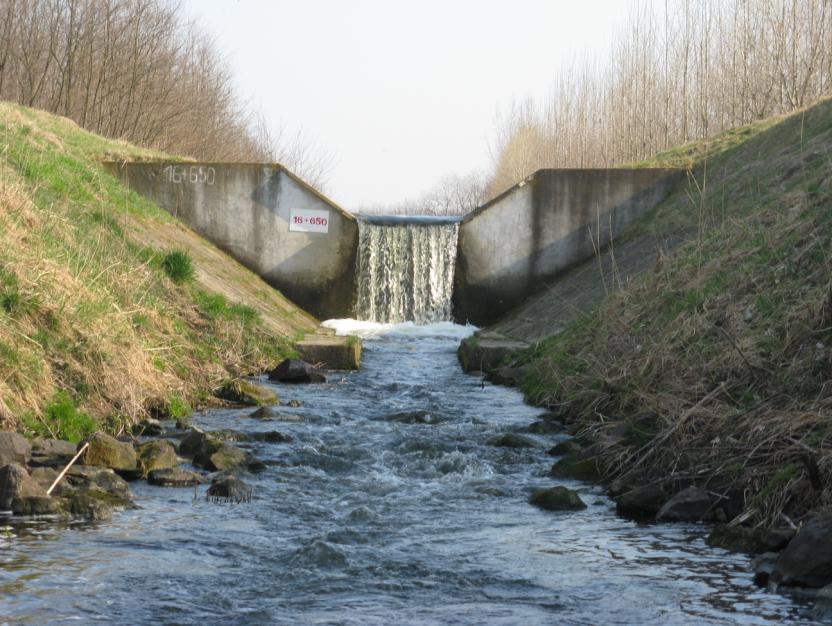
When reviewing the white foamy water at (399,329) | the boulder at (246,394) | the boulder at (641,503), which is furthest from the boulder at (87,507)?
the white foamy water at (399,329)

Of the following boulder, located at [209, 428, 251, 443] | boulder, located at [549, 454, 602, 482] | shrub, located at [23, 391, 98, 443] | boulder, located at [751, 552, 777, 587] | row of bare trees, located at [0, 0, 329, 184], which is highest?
row of bare trees, located at [0, 0, 329, 184]

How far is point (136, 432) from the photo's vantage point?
9672 millimetres

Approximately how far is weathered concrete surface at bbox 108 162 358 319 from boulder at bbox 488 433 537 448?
1153 centimetres

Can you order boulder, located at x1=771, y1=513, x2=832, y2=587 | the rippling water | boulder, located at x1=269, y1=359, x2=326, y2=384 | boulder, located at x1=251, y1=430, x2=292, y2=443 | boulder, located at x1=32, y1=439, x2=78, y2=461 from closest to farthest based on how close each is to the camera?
the rippling water < boulder, located at x1=771, y1=513, x2=832, y2=587 < boulder, located at x1=32, y1=439, x2=78, y2=461 < boulder, located at x1=251, y1=430, x2=292, y2=443 < boulder, located at x1=269, y1=359, x2=326, y2=384

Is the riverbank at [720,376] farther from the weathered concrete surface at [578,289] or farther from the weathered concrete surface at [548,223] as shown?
the weathered concrete surface at [548,223]

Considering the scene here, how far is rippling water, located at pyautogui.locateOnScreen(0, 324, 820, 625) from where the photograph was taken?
526cm

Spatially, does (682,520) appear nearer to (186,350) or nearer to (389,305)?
(186,350)

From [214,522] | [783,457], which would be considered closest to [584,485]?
[783,457]

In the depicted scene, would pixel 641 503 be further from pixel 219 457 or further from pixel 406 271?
pixel 406 271

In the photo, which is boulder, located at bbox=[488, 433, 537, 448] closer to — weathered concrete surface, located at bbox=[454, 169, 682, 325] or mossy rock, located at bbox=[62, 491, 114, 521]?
mossy rock, located at bbox=[62, 491, 114, 521]

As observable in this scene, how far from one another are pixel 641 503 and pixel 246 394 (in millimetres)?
5691

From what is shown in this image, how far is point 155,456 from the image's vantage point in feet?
27.4

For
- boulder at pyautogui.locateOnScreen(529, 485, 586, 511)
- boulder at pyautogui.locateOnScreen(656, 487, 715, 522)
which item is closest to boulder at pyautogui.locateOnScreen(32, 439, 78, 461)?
boulder at pyautogui.locateOnScreen(529, 485, 586, 511)

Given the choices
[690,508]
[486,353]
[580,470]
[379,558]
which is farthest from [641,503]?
[486,353]
